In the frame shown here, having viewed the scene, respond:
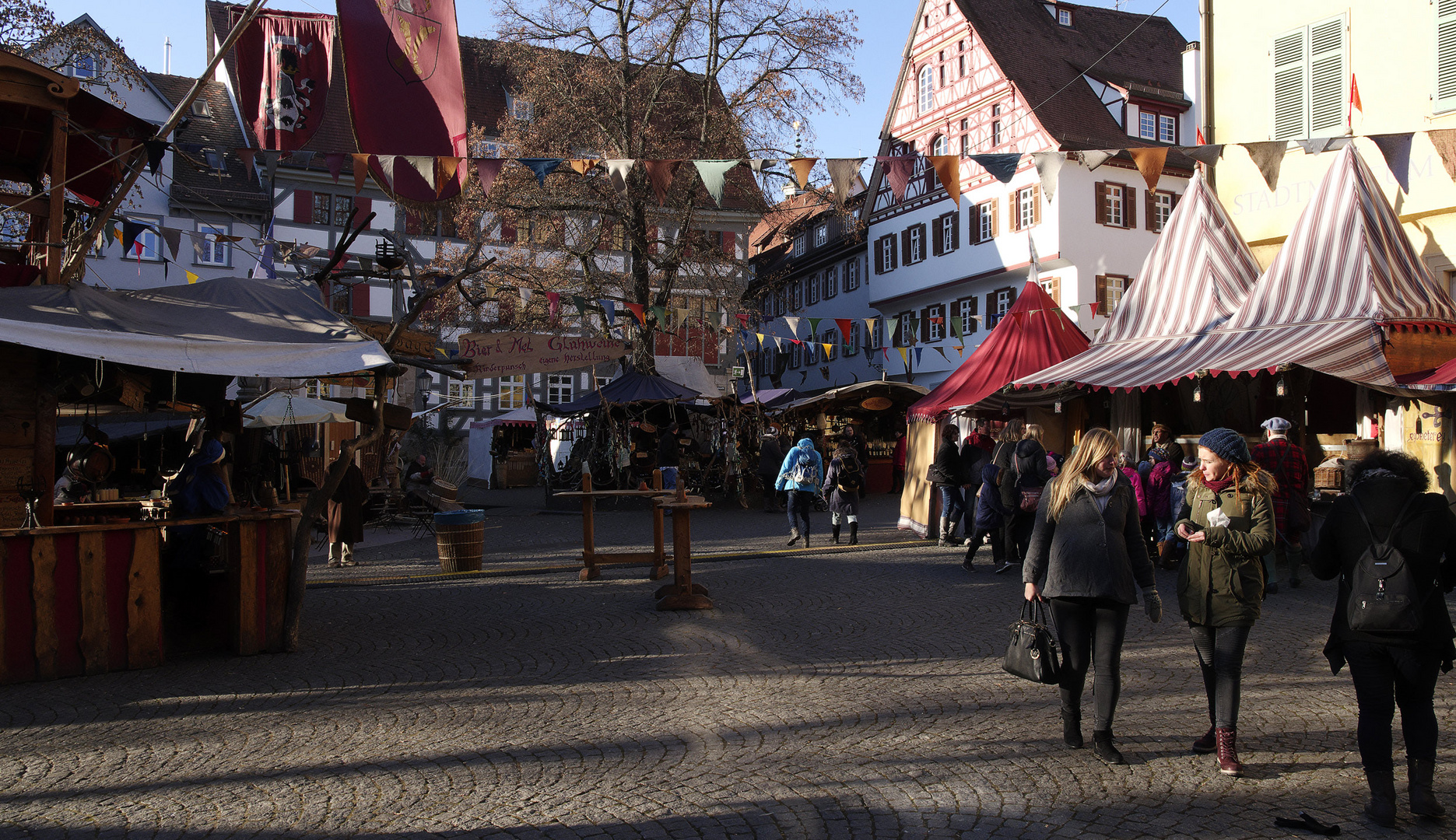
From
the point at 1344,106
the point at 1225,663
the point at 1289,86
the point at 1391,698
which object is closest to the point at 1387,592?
the point at 1391,698

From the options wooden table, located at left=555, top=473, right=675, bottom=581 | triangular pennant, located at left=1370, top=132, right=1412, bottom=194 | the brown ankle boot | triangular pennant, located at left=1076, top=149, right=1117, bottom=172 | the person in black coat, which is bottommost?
the brown ankle boot

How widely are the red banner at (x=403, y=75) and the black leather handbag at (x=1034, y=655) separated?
6.22 meters

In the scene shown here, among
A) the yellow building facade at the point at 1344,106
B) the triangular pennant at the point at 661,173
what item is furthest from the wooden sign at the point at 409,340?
the yellow building facade at the point at 1344,106

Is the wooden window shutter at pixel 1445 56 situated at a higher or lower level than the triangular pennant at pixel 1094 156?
higher

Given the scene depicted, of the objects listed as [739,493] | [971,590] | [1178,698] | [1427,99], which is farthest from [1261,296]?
[739,493]

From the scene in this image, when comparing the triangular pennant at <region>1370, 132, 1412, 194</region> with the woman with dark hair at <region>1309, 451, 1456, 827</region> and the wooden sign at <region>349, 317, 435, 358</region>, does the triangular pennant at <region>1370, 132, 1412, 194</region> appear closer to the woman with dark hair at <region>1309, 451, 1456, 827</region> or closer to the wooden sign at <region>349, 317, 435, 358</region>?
the woman with dark hair at <region>1309, 451, 1456, 827</region>

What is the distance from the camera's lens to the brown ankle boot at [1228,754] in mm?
4684

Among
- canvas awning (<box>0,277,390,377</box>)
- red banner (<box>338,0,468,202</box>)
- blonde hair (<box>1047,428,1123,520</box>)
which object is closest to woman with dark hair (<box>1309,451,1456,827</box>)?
blonde hair (<box>1047,428,1123,520</box>)

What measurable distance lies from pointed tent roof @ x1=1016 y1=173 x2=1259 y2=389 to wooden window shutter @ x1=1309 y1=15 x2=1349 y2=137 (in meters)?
1.80

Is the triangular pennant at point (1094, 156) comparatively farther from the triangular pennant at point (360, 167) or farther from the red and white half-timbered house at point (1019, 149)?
the red and white half-timbered house at point (1019, 149)

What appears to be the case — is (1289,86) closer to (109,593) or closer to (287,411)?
(109,593)

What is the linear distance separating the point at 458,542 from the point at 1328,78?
13444 mm

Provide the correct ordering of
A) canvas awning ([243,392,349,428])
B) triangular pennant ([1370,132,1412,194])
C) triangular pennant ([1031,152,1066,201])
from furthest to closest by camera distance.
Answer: canvas awning ([243,392,349,428]) < triangular pennant ([1031,152,1066,201]) < triangular pennant ([1370,132,1412,194])

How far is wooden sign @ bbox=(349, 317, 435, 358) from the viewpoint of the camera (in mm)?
9336
